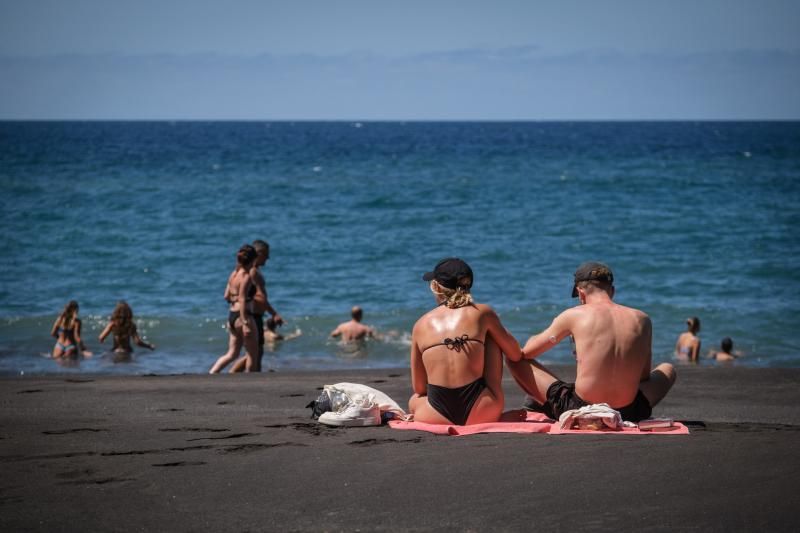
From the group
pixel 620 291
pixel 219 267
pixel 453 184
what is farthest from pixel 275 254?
pixel 453 184

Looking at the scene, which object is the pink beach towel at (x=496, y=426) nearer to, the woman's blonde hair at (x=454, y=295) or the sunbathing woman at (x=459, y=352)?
the sunbathing woman at (x=459, y=352)

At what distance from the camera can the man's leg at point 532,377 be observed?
6590mm

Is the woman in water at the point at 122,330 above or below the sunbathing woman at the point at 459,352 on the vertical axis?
below

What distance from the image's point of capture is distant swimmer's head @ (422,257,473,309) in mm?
6375

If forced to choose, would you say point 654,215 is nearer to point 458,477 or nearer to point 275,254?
point 275,254

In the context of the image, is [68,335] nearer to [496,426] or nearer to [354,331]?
[354,331]

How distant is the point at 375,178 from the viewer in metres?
43.9

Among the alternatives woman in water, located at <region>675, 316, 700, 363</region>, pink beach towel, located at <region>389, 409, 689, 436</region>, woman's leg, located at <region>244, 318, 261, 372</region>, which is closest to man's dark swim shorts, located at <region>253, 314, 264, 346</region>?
woman's leg, located at <region>244, 318, 261, 372</region>

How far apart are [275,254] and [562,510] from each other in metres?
20.7

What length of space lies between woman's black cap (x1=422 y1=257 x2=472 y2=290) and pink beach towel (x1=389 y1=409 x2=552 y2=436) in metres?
0.93

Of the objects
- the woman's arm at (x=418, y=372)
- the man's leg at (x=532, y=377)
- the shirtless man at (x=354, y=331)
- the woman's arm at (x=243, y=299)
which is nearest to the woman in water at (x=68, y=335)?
the shirtless man at (x=354, y=331)

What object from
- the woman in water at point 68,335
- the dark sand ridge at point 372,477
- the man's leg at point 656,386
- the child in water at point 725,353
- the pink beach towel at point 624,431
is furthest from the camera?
the child in water at point 725,353

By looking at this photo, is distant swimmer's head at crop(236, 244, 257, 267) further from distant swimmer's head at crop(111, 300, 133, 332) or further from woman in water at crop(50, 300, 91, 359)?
woman in water at crop(50, 300, 91, 359)

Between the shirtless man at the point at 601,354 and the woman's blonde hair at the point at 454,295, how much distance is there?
0.54 meters
